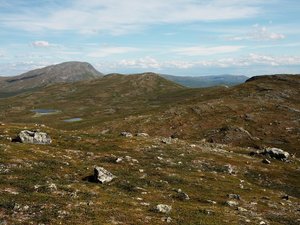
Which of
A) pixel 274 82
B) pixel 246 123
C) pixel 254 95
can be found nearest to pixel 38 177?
pixel 246 123

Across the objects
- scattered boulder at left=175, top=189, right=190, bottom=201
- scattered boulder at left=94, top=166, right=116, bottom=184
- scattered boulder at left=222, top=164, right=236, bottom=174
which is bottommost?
scattered boulder at left=222, top=164, right=236, bottom=174

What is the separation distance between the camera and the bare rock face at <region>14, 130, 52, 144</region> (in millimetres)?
55594

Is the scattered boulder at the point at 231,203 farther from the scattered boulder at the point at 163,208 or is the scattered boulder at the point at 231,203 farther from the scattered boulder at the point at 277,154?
the scattered boulder at the point at 277,154

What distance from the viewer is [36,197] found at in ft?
105

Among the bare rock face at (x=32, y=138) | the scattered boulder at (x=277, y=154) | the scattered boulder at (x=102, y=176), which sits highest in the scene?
the bare rock face at (x=32, y=138)

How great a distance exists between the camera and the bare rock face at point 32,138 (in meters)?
55.6

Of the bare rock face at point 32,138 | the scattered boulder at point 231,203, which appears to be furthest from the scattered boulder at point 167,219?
the bare rock face at point 32,138

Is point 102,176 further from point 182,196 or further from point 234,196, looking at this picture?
point 234,196

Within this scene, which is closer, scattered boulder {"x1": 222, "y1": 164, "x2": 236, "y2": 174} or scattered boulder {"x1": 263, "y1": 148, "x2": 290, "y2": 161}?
scattered boulder {"x1": 222, "y1": 164, "x2": 236, "y2": 174}

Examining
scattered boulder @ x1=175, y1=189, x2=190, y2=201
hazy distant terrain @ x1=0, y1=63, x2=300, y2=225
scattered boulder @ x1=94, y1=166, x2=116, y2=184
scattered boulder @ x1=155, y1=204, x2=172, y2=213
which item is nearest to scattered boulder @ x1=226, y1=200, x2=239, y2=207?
hazy distant terrain @ x1=0, y1=63, x2=300, y2=225

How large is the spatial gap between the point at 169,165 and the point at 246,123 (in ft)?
259

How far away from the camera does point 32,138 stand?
Answer: 56.6 metres

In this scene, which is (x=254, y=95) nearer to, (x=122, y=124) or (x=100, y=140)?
(x=122, y=124)

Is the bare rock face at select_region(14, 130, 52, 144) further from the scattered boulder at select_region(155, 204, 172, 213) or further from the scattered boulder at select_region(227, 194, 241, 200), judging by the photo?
the scattered boulder at select_region(227, 194, 241, 200)
